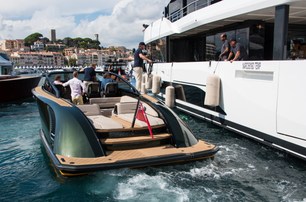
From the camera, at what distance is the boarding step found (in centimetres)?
469

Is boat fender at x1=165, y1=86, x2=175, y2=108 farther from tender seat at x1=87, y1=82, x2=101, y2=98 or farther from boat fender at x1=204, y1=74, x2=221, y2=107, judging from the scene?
tender seat at x1=87, y1=82, x2=101, y2=98

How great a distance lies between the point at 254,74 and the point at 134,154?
365 centimetres

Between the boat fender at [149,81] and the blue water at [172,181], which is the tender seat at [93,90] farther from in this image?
the boat fender at [149,81]

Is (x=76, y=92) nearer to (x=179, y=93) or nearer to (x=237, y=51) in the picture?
(x=237, y=51)

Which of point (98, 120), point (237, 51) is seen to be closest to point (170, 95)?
point (237, 51)

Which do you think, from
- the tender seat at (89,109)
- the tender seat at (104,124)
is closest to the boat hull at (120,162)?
the tender seat at (104,124)

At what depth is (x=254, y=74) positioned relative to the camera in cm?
668

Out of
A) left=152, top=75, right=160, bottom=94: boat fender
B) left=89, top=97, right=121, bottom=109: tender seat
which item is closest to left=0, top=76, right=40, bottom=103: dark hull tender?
left=152, top=75, right=160, bottom=94: boat fender

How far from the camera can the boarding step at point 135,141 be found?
4688 millimetres

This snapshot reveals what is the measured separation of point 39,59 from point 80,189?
558ft

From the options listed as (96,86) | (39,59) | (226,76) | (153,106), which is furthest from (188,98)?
(39,59)

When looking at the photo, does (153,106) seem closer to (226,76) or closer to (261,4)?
(226,76)

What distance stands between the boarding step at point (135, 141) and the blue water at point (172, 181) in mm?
392

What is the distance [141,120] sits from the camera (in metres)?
5.39
